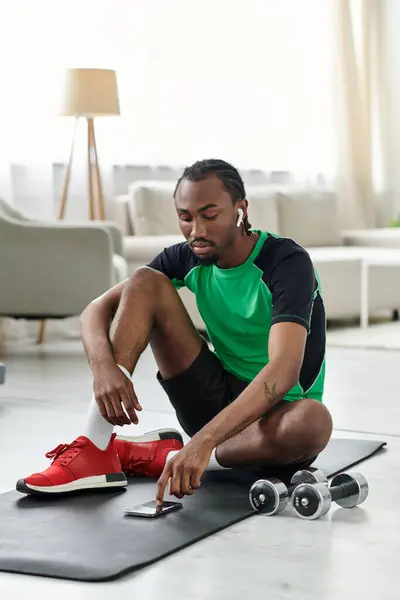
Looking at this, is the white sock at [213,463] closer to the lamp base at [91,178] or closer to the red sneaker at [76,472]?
the red sneaker at [76,472]

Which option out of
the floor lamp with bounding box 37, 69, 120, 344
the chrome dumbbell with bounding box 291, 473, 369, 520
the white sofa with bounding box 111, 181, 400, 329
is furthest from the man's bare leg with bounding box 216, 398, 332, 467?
the floor lamp with bounding box 37, 69, 120, 344

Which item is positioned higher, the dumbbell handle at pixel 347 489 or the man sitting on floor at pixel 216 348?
the man sitting on floor at pixel 216 348

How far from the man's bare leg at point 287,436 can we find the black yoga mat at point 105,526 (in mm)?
85

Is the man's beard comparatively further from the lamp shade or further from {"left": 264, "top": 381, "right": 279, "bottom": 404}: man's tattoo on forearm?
the lamp shade

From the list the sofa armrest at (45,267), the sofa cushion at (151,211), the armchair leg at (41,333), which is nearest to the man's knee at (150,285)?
the sofa armrest at (45,267)

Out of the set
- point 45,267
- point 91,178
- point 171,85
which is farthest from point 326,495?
point 171,85

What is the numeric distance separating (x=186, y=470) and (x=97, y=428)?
0.40 m

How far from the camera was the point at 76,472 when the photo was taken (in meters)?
2.42

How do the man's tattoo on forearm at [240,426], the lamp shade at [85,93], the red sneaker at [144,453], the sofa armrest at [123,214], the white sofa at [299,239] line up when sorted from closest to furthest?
the man's tattoo on forearm at [240,426] < the red sneaker at [144,453] < the lamp shade at [85,93] < the white sofa at [299,239] < the sofa armrest at [123,214]

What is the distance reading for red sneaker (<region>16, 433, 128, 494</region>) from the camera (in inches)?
94.0

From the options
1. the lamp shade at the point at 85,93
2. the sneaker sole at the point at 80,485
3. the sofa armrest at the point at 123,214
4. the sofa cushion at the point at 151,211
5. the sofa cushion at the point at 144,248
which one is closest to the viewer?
the sneaker sole at the point at 80,485

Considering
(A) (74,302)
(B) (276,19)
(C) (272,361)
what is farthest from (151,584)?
(B) (276,19)

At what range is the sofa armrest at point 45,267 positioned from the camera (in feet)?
16.9

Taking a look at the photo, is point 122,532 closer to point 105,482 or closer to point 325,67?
point 105,482
